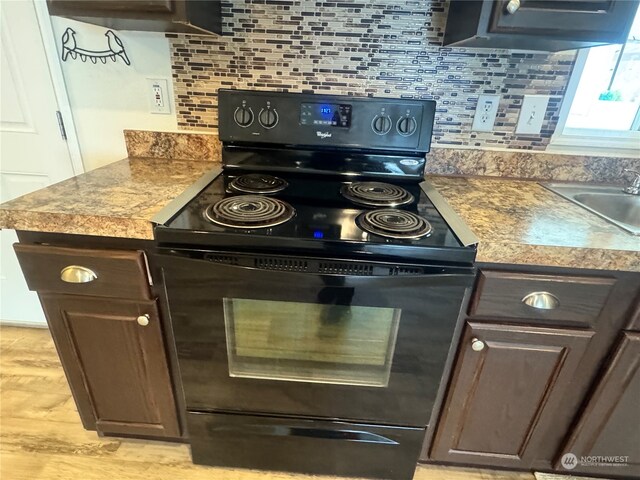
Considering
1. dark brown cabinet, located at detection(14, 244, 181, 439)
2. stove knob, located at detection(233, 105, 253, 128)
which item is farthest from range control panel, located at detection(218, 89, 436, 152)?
dark brown cabinet, located at detection(14, 244, 181, 439)

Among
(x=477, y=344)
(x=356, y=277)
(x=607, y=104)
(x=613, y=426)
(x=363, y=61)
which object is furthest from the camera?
(x=607, y=104)

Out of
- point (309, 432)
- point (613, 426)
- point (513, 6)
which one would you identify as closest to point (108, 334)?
point (309, 432)

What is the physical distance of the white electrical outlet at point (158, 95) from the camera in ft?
4.35

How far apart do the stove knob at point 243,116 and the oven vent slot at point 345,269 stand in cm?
68

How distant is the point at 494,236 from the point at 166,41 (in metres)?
1.23

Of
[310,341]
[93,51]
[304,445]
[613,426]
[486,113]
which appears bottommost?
[304,445]

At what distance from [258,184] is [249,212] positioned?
9.5 inches

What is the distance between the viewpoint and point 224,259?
2.90 ft

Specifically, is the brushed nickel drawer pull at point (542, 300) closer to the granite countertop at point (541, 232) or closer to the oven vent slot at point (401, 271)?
the granite countertop at point (541, 232)

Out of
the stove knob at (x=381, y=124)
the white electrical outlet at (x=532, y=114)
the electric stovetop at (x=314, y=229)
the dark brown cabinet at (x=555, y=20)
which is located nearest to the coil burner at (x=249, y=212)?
the electric stovetop at (x=314, y=229)

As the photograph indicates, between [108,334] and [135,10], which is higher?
[135,10]

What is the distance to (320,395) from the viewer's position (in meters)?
1.08

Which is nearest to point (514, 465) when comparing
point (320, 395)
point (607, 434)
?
point (607, 434)

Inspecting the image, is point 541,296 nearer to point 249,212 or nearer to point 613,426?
point 613,426
